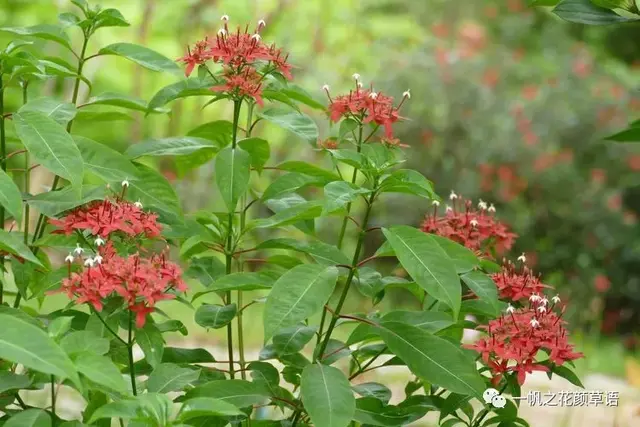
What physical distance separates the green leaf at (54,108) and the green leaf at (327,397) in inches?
26.0

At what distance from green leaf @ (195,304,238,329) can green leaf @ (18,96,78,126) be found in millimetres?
439

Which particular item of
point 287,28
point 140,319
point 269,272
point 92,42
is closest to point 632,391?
point 269,272

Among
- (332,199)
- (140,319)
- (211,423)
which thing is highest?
(332,199)

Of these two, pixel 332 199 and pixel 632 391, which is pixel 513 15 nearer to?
pixel 632 391

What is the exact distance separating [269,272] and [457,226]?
0.50 metres

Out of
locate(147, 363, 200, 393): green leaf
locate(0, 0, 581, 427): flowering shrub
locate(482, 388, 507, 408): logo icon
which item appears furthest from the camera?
locate(482, 388, 507, 408): logo icon

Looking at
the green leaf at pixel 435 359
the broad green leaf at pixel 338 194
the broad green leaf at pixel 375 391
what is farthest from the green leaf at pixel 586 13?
the broad green leaf at pixel 375 391

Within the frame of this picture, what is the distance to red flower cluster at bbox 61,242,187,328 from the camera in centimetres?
142

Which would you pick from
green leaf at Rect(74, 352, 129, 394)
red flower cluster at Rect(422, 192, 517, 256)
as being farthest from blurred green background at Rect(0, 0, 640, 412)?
green leaf at Rect(74, 352, 129, 394)

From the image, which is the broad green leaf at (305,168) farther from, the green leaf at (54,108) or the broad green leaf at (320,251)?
the green leaf at (54,108)

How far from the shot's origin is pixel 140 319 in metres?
1.45

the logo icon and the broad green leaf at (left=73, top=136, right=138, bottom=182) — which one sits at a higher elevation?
the broad green leaf at (left=73, top=136, right=138, bottom=182)

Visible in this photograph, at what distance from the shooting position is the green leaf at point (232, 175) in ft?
5.76

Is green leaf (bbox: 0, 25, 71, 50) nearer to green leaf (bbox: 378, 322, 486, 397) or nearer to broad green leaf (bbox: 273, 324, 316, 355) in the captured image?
broad green leaf (bbox: 273, 324, 316, 355)
